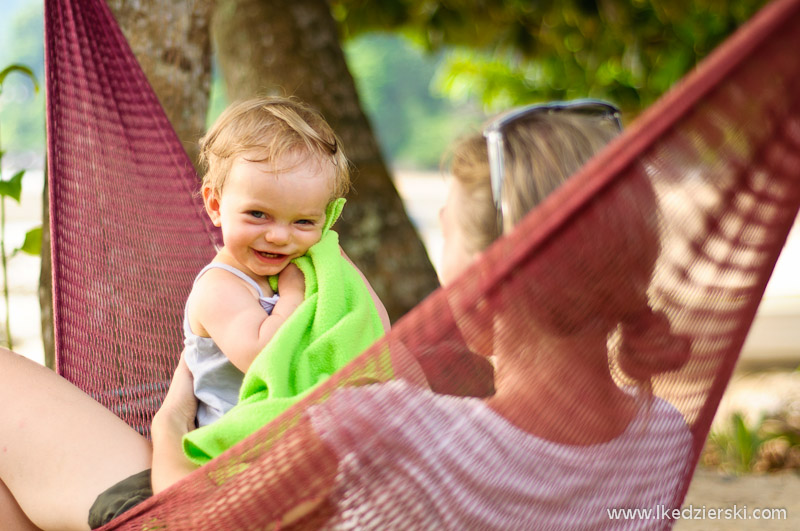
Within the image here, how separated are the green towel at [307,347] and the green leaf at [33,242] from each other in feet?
3.49

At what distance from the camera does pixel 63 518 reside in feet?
4.24

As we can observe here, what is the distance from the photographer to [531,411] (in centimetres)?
101

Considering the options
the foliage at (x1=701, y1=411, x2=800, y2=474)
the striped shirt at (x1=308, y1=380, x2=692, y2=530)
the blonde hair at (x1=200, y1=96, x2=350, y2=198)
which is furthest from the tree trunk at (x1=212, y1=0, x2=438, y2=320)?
the striped shirt at (x1=308, y1=380, x2=692, y2=530)

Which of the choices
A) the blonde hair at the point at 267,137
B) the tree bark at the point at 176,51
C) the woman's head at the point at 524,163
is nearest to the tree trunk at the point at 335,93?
the tree bark at the point at 176,51

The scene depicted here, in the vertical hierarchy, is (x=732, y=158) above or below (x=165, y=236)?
above

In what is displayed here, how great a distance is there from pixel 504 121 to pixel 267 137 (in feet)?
1.25

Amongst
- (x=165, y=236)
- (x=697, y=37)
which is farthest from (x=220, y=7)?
(x=697, y=37)

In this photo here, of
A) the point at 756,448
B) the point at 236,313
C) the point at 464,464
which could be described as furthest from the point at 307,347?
the point at 756,448

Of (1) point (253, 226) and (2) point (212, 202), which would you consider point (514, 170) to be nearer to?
(1) point (253, 226)

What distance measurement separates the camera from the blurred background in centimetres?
225

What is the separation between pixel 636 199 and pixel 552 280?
0.12m

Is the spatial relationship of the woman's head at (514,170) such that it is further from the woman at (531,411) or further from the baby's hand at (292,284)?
the baby's hand at (292,284)

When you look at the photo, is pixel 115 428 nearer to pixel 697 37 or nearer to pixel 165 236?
pixel 165 236

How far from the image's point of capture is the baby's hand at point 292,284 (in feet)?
4.49
